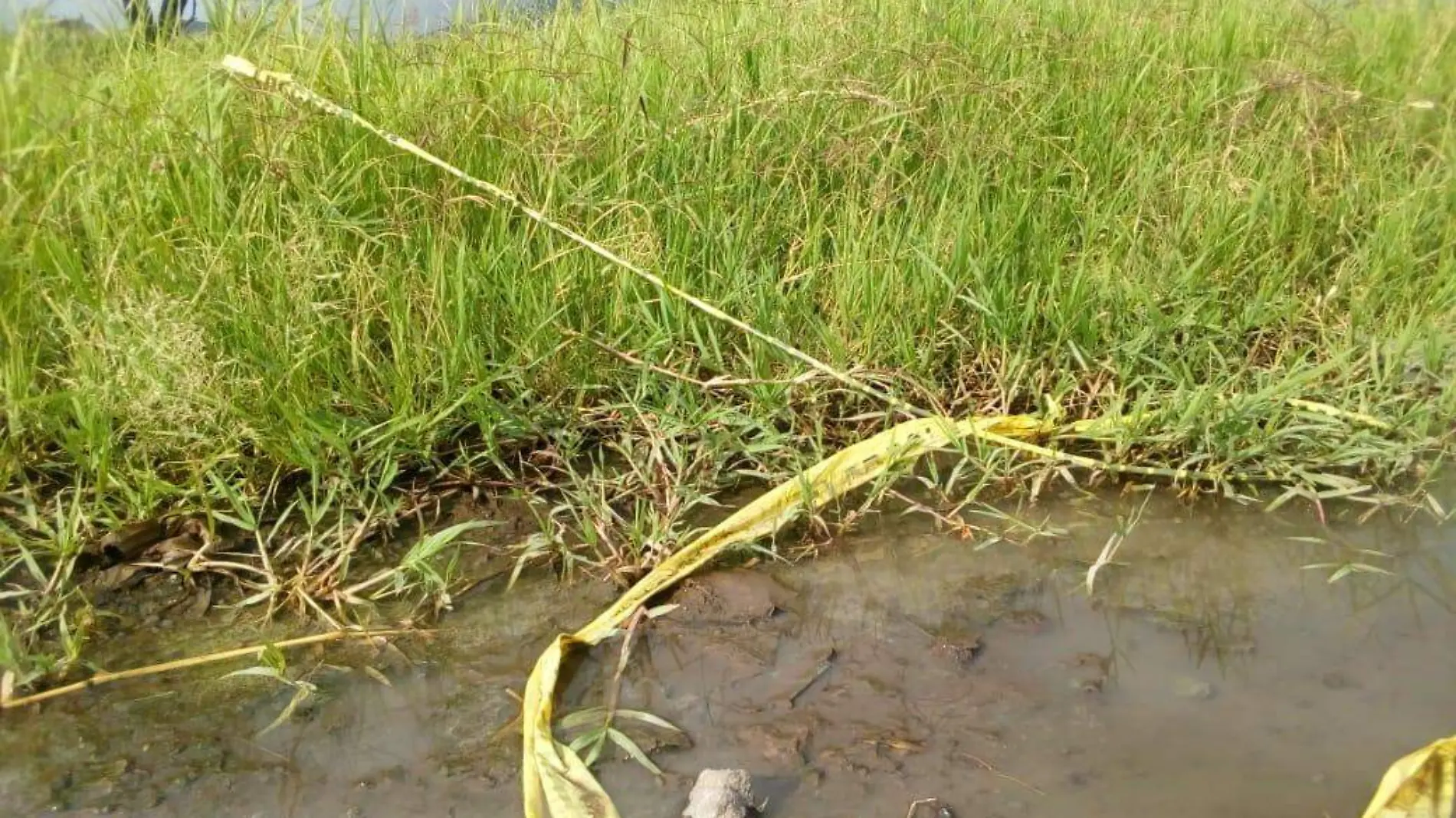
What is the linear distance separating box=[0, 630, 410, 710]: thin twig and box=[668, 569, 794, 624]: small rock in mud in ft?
1.45

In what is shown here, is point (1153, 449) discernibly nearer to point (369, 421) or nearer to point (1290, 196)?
point (1290, 196)

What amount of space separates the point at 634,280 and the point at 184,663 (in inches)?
45.3

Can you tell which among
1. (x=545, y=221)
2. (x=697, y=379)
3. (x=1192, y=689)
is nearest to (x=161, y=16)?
(x=545, y=221)

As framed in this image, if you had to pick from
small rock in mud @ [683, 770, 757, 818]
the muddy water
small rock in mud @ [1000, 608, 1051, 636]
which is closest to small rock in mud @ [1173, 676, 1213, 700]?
the muddy water

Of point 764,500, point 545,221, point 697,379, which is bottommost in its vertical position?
point 764,500

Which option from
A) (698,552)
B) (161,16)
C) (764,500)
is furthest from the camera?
(161,16)

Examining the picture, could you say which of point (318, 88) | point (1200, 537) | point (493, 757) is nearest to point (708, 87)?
point (318, 88)

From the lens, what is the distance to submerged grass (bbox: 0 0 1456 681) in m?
2.00

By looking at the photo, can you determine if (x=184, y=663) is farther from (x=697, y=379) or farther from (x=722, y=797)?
(x=697, y=379)

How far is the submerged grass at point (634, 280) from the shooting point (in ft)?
6.57

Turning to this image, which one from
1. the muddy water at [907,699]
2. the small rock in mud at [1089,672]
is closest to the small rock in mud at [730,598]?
the muddy water at [907,699]

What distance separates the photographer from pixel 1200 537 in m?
2.02

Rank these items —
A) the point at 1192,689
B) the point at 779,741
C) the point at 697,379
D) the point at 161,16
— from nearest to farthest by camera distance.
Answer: the point at 779,741 < the point at 1192,689 < the point at 697,379 < the point at 161,16

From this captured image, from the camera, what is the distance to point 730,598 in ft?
6.02
